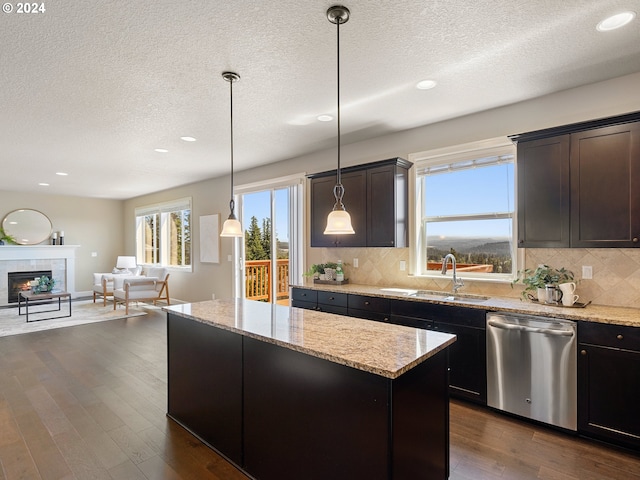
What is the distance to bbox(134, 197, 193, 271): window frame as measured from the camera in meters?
7.71

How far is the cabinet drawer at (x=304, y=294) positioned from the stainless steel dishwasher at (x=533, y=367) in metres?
1.95

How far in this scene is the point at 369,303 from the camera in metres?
3.62

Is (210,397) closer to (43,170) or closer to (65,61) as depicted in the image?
(65,61)

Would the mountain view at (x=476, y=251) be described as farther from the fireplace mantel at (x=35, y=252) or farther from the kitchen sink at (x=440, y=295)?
the fireplace mantel at (x=35, y=252)

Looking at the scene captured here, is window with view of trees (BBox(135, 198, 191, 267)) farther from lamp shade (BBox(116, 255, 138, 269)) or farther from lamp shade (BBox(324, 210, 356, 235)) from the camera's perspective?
lamp shade (BBox(324, 210, 356, 235))

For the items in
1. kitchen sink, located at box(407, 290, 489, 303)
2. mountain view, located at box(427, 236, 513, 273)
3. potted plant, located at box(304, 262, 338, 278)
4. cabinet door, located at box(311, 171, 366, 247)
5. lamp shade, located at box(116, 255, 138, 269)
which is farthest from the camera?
lamp shade, located at box(116, 255, 138, 269)

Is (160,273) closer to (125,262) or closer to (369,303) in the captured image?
(125,262)

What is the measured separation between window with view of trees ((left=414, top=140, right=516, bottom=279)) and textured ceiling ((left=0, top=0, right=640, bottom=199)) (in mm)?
497

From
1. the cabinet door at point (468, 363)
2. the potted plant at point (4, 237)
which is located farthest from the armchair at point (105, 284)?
the cabinet door at point (468, 363)

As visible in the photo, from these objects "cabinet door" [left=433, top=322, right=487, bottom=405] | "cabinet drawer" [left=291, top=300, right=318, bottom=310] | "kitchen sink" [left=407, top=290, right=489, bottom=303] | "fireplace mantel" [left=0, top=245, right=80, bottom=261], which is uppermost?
"fireplace mantel" [left=0, top=245, right=80, bottom=261]

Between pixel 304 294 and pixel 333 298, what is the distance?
18.7 inches

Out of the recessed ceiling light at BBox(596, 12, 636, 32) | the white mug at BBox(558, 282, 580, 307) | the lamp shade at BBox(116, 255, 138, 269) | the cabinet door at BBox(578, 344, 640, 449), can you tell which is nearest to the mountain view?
the white mug at BBox(558, 282, 580, 307)

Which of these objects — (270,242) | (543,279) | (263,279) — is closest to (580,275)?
(543,279)

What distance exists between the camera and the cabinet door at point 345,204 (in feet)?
13.3
